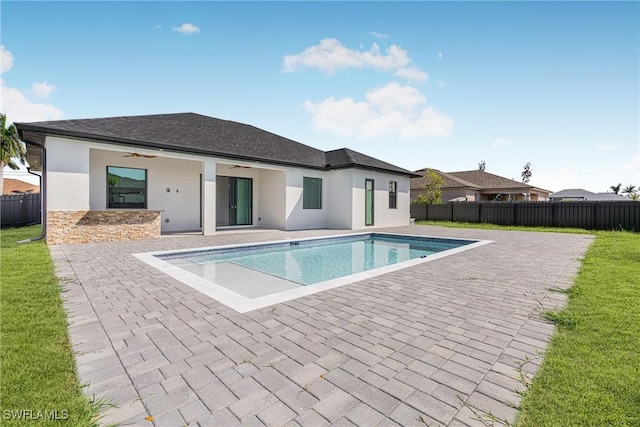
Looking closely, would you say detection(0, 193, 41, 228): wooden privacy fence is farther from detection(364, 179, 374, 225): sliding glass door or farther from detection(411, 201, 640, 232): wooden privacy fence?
detection(411, 201, 640, 232): wooden privacy fence

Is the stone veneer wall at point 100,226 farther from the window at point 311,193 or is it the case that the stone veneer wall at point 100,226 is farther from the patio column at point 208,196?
the window at point 311,193

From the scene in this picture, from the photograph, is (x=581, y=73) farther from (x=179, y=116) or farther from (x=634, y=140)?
(x=179, y=116)

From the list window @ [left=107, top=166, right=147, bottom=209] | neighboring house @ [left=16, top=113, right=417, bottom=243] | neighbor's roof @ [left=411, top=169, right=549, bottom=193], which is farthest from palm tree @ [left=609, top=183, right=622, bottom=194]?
window @ [left=107, top=166, right=147, bottom=209]

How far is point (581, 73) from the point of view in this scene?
10.8 m

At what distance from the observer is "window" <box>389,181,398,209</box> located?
1791 cm

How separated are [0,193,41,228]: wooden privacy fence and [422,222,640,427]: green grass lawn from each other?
22141mm

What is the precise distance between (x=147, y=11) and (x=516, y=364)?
41.9 feet

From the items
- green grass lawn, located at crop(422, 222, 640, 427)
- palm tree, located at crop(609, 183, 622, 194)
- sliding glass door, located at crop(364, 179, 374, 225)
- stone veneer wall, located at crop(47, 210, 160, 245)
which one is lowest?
green grass lawn, located at crop(422, 222, 640, 427)

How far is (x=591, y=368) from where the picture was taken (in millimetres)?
2299

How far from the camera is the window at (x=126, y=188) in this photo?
38.8ft

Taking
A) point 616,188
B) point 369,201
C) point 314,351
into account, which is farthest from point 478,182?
point 616,188

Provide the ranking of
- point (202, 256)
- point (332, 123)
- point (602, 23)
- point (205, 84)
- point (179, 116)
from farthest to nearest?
point (332, 123), point (179, 116), point (205, 84), point (602, 23), point (202, 256)

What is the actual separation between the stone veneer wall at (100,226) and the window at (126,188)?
2.37 metres

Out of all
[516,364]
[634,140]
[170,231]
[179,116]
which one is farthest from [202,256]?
[634,140]
